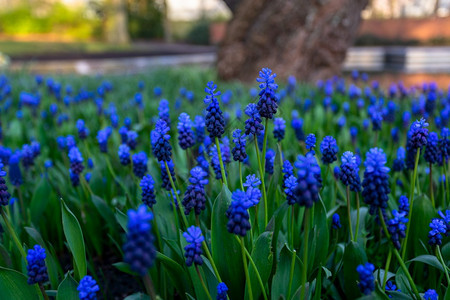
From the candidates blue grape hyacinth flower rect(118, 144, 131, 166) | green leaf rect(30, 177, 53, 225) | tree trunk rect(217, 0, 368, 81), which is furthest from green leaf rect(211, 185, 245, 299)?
tree trunk rect(217, 0, 368, 81)

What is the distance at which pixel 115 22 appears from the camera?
77.7 feet

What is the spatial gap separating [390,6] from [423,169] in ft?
61.4

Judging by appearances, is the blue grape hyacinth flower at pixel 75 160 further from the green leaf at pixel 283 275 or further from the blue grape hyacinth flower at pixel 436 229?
the blue grape hyacinth flower at pixel 436 229

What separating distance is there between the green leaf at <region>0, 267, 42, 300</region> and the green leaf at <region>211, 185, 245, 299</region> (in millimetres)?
540

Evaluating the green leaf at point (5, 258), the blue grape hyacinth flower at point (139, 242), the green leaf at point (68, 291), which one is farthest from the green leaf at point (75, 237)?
the blue grape hyacinth flower at point (139, 242)

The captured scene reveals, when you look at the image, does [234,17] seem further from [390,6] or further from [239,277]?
[390,6]

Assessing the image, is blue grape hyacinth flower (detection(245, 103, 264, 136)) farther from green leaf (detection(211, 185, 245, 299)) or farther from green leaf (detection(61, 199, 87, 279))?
green leaf (detection(61, 199, 87, 279))

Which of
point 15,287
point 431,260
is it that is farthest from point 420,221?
point 15,287

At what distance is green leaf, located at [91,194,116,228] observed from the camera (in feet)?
6.30

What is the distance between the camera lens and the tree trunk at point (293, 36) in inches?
239

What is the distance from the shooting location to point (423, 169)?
2.35 m

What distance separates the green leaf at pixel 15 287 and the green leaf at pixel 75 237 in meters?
0.14

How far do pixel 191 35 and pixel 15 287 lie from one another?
28362 millimetres

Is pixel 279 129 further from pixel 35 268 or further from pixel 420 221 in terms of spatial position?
pixel 35 268
